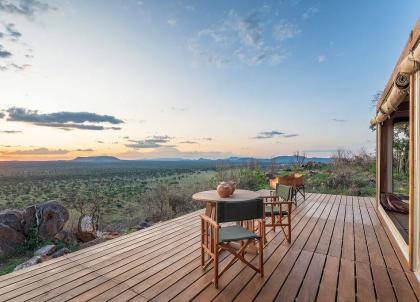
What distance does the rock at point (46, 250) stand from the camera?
3750 mm

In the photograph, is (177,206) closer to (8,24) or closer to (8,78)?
(8,78)

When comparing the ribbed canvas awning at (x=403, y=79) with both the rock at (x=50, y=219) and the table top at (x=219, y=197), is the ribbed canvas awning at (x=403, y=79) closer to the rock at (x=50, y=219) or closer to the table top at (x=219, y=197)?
the table top at (x=219, y=197)

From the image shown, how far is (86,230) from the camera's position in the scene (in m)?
4.99

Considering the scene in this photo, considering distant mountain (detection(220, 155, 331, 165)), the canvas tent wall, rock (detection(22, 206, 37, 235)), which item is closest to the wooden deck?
the canvas tent wall

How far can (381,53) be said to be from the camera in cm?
709

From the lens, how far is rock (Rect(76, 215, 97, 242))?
4902 millimetres

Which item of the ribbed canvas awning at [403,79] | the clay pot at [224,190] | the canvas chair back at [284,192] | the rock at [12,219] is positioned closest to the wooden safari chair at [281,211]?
the canvas chair back at [284,192]

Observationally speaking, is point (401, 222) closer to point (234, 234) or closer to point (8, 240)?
point (234, 234)

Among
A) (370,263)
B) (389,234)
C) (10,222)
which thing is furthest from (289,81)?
(10,222)

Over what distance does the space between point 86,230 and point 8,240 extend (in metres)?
1.32

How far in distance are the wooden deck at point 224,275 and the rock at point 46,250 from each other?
4.42 feet

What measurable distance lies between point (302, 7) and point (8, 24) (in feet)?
21.4

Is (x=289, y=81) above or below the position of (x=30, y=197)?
above

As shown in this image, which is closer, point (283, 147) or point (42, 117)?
point (42, 117)
